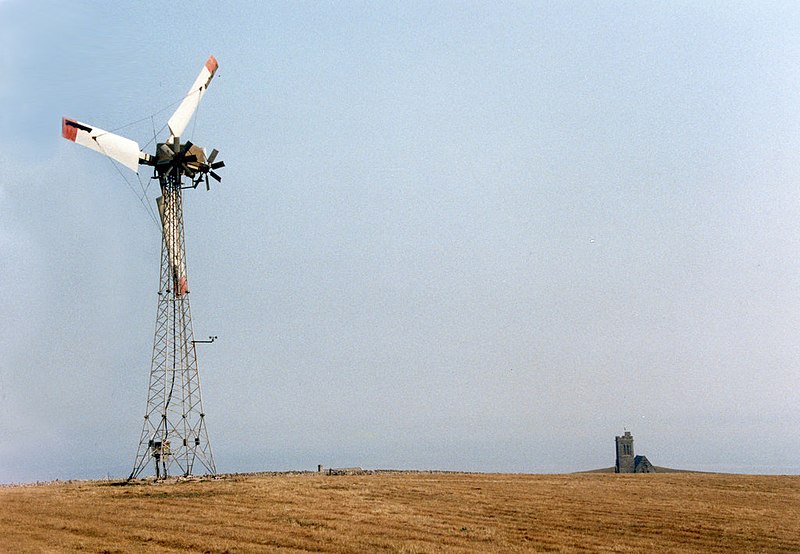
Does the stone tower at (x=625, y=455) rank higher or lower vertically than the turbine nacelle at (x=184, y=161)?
lower

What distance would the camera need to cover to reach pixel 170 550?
26.0 meters

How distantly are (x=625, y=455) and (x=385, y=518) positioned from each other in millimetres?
80079

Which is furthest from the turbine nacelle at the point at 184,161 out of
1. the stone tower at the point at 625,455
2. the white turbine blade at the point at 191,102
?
the stone tower at the point at 625,455

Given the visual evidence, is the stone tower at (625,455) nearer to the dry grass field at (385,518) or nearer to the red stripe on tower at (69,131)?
the dry grass field at (385,518)

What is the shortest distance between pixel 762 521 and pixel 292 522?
77.1 ft

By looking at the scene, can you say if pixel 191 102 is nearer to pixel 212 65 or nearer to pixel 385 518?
pixel 212 65

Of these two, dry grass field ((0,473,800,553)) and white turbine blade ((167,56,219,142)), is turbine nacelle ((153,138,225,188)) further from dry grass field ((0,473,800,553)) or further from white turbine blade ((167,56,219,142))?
dry grass field ((0,473,800,553))

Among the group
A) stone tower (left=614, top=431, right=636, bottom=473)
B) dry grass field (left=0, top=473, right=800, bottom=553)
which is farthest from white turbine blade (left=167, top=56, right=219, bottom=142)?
stone tower (left=614, top=431, right=636, bottom=473)

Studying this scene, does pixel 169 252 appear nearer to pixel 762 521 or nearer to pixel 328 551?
pixel 328 551

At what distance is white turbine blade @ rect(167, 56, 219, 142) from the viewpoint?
5784 centimetres

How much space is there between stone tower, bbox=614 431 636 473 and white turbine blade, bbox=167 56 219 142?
76596 mm

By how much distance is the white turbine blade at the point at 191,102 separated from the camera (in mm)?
57844

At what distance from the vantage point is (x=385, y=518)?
34812 mm

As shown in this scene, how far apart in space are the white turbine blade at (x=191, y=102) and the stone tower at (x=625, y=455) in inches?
3016
